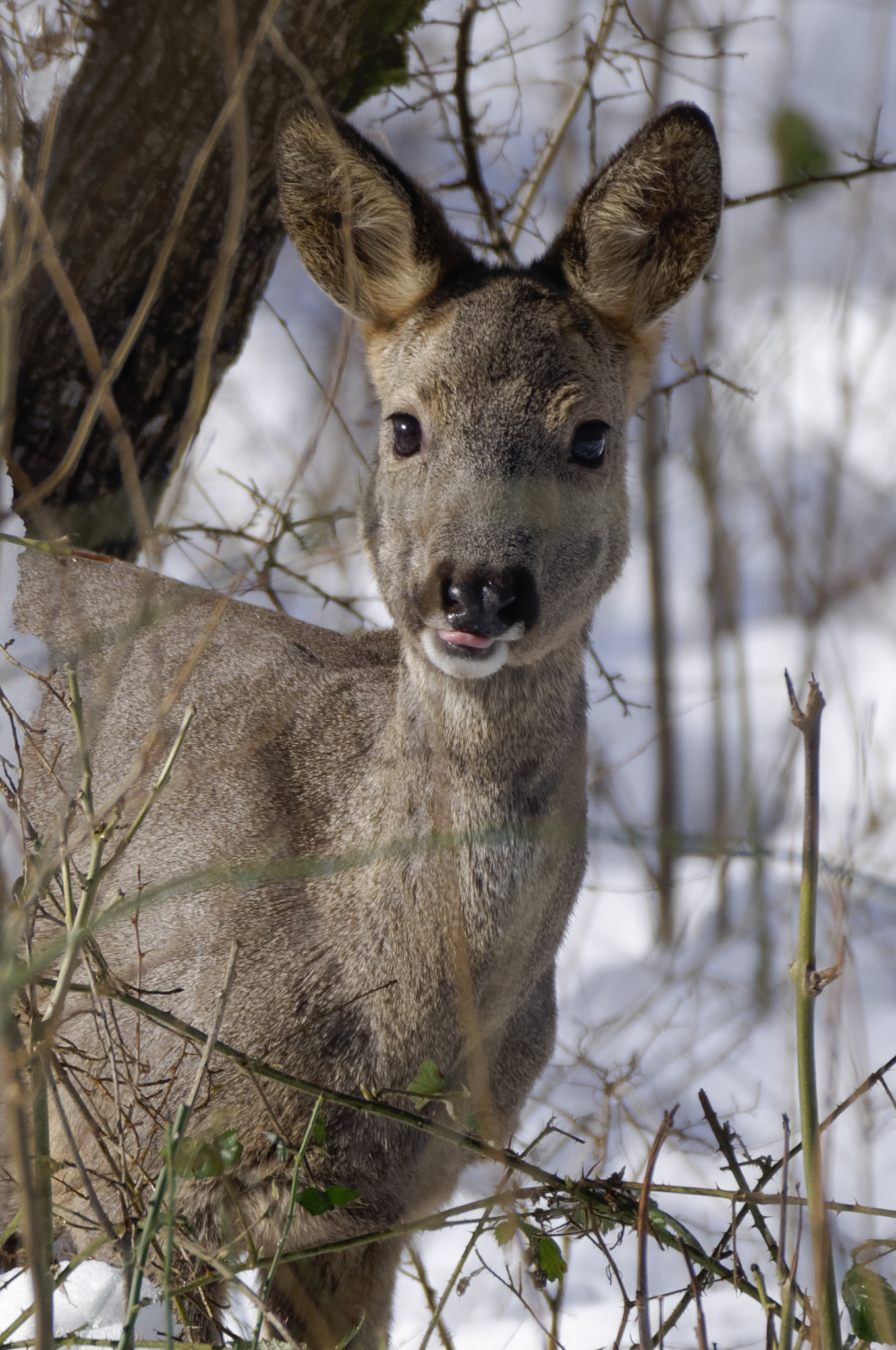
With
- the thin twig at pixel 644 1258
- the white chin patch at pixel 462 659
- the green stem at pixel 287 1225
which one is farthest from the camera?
the white chin patch at pixel 462 659

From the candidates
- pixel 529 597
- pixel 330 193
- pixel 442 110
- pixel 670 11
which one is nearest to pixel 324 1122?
pixel 529 597

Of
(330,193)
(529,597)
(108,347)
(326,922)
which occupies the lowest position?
(326,922)

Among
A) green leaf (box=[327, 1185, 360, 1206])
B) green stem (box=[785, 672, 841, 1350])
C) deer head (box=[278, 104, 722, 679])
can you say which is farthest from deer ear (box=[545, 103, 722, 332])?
green leaf (box=[327, 1185, 360, 1206])

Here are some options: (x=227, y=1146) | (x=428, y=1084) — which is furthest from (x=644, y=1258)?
(x=227, y=1146)

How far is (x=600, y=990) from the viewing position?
524 centimetres

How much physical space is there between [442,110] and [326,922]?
9.92 ft

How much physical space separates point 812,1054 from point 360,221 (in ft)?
6.88

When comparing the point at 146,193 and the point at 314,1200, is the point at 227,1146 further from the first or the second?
the point at 146,193

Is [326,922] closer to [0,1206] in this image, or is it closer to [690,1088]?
[0,1206]

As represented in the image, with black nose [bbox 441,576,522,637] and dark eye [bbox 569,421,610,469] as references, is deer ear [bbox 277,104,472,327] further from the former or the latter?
black nose [bbox 441,576,522,637]

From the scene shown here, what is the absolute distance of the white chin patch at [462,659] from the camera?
238 centimetres

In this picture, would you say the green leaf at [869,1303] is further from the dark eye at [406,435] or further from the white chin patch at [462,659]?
the dark eye at [406,435]

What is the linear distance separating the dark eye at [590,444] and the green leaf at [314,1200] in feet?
4.78

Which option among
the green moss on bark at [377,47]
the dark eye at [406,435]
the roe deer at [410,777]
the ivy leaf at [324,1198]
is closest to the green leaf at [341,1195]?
the ivy leaf at [324,1198]
